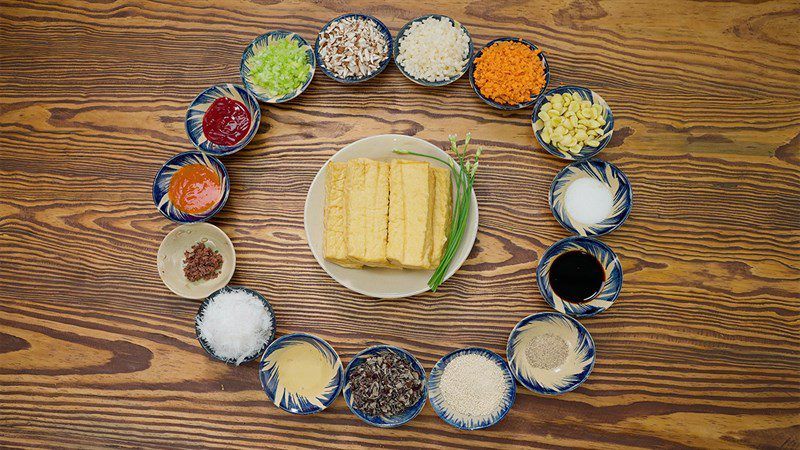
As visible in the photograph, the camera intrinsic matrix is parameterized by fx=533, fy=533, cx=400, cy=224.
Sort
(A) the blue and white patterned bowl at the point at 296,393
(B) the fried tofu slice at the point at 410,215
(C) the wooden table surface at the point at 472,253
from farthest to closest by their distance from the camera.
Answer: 1. (C) the wooden table surface at the point at 472,253
2. (A) the blue and white patterned bowl at the point at 296,393
3. (B) the fried tofu slice at the point at 410,215

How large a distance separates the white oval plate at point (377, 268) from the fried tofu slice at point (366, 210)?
10 centimetres

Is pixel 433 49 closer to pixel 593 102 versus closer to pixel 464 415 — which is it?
pixel 593 102

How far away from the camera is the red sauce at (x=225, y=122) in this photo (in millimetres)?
2652

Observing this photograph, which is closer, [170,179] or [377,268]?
[377,268]

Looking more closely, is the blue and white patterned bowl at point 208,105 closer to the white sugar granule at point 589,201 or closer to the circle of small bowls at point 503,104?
the circle of small bowls at point 503,104

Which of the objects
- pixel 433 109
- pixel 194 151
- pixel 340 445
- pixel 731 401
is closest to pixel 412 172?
pixel 433 109

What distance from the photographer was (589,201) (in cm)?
260

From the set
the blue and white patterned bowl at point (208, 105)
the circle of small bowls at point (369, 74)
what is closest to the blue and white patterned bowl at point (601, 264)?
the circle of small bowls at point (369, 74)

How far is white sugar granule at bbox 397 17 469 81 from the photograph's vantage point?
2652 mm

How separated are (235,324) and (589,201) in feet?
5.93

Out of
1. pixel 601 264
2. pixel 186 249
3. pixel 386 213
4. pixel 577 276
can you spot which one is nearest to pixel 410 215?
pixel 386 213

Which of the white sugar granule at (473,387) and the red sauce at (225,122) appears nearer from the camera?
the white sugar granule at (473,387)

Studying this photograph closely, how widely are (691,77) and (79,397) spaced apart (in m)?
3.62

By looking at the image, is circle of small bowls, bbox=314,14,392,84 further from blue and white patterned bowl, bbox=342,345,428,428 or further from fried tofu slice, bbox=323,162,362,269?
blue and white patterned bowl, bbox=342,345,428,428
